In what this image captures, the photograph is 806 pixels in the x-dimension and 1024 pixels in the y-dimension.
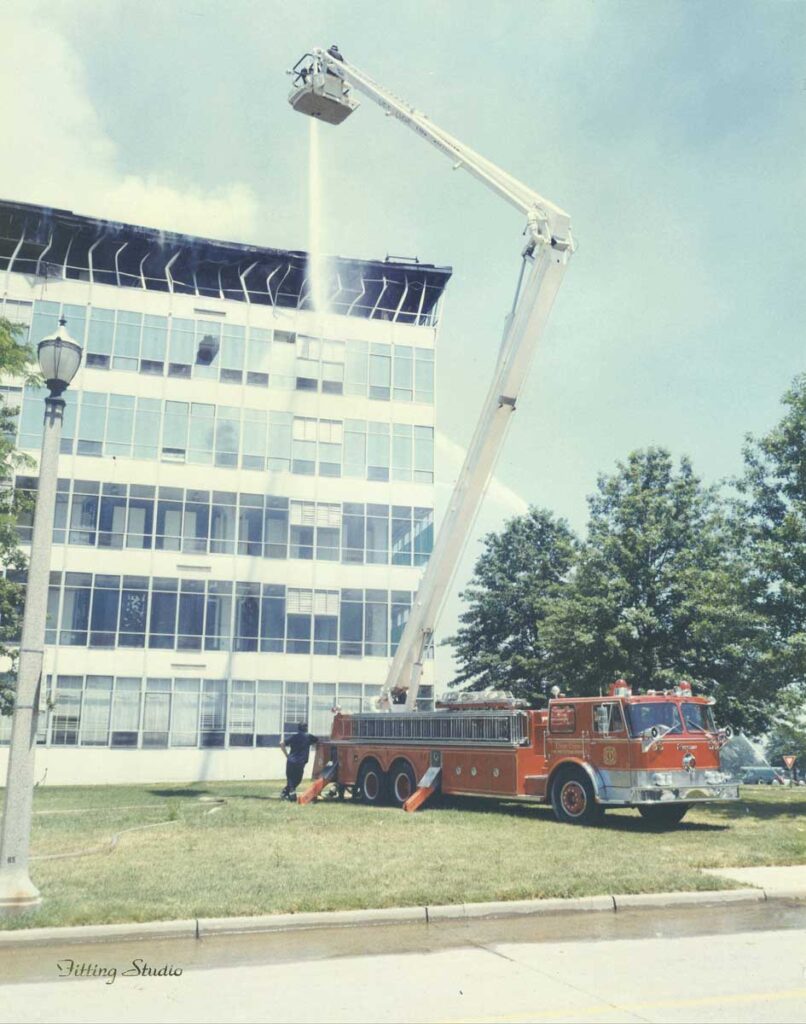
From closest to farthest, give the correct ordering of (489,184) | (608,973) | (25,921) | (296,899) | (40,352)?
(608,973), (25,921), (296,899), (40,352), (489,184)

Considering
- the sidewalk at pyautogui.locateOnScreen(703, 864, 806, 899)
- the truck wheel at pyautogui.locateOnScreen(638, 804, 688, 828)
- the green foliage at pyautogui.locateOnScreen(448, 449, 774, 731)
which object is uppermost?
the green foliage at pyautogui.locateOnScreen(448, 449, 774, 731)

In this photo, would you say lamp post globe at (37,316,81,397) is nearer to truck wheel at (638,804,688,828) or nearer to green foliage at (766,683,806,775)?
truck wheel at (638,804,688,828)

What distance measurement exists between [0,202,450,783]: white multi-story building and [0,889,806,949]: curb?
2872 cm

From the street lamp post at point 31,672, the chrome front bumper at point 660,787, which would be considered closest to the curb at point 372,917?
the street lamp post at point 31,672

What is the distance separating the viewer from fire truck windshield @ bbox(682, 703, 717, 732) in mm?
16852

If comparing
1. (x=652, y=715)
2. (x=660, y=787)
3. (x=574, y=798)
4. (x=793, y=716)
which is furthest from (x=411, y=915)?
(x=793, y=716)

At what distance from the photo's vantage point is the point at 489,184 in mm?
20562

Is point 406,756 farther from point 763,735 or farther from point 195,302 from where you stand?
point 195,302

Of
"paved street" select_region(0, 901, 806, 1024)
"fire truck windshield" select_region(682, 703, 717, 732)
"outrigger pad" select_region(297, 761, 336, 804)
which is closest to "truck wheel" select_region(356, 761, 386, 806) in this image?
"outrigger pad" select_region(297, 761, 336, 804)

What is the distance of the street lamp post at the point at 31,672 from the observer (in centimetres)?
905

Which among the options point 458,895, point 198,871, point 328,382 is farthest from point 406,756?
point 328,382

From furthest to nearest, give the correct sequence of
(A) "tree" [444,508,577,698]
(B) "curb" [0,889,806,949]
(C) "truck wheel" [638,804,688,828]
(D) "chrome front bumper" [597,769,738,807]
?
(A) "tree" [444,508,577,698] < (C) "truck wheel" [638,804,688,828] < (D) "chrome front bumper" [597,769,738,807] < (B) "curb" [0,889,806,949]

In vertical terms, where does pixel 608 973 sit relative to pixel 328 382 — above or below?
below

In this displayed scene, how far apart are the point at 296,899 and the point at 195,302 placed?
112 ft
